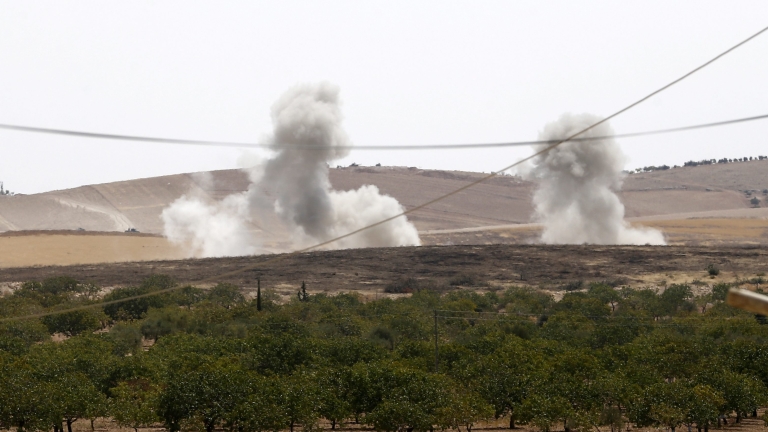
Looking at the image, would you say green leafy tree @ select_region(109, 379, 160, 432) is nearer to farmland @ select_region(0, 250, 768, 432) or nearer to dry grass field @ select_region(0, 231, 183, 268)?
farmland @ select_region(0, 250, 768, 432)

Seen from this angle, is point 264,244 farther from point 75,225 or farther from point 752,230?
point 752,230

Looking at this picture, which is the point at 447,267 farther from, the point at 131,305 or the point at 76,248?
the point at 76,248

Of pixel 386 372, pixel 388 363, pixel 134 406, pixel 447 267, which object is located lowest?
pixel 447 267

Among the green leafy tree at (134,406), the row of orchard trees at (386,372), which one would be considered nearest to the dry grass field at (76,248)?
the row of orchard trees at (386,372)

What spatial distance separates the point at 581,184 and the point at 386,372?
86.2m

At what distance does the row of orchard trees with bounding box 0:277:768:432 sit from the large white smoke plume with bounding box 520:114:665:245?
56.9m

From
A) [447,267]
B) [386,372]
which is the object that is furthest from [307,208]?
[386,372]

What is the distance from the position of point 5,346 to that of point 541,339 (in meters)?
28.5

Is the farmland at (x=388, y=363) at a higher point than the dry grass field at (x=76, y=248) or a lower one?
higher

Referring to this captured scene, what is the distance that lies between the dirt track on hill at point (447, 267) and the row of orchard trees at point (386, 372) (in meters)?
27.4

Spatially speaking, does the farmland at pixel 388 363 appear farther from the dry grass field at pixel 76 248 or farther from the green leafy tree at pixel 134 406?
the dry grass field at pixel 76 248

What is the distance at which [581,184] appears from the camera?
4656 inches

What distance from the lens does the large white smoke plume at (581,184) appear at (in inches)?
4614

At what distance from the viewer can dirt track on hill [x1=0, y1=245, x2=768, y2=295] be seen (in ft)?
294
